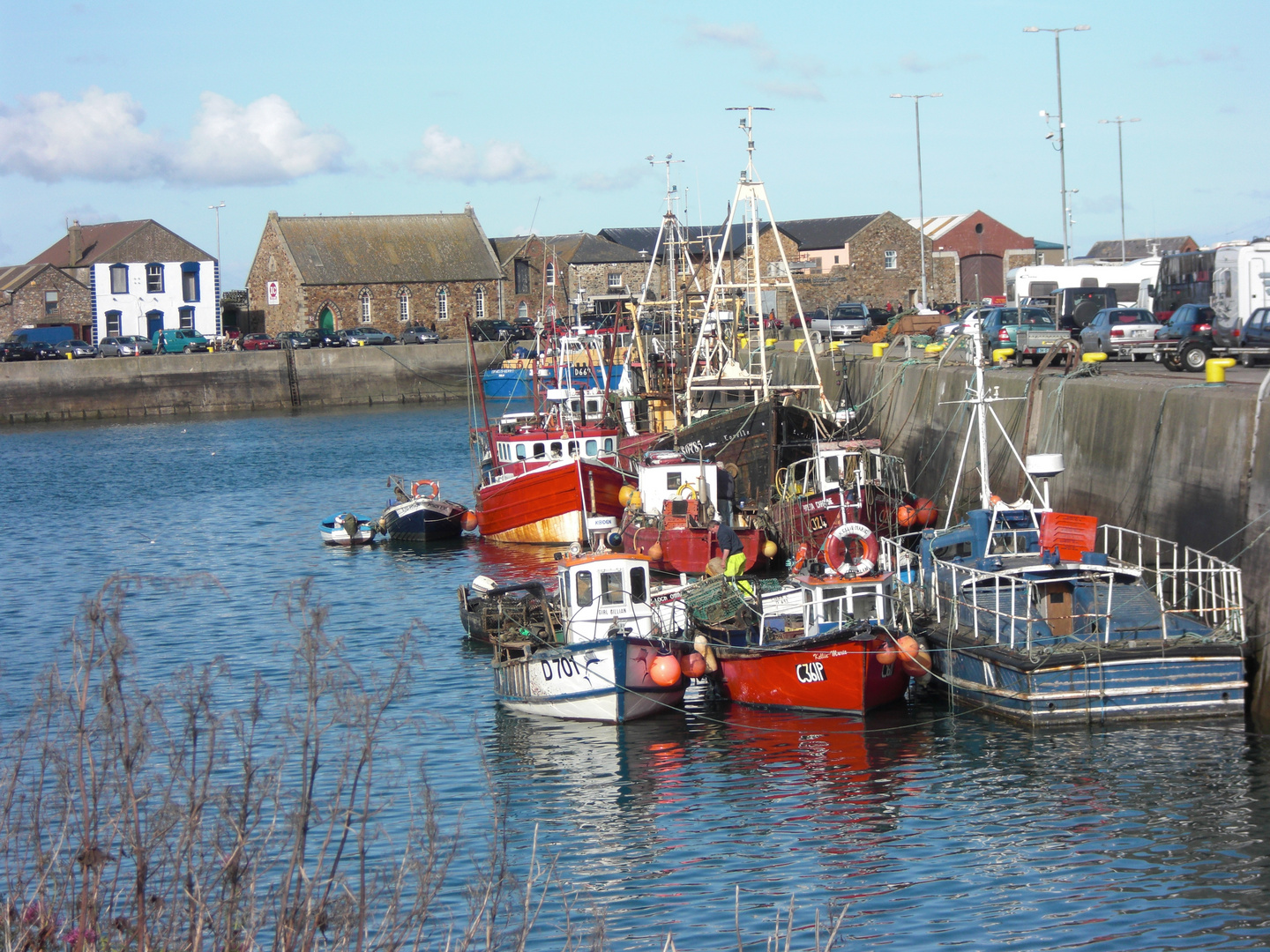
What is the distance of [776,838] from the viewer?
42.6 feet

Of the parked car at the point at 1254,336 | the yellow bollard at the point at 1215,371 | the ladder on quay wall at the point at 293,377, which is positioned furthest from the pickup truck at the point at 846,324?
the yellow bollard at the point at 1215,371

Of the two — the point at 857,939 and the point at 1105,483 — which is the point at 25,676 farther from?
the point at 1105,483

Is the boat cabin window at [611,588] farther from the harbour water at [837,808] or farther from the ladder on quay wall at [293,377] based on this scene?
the ladder on quay wall at [293,377]

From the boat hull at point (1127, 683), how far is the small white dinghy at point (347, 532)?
20748 millimetres

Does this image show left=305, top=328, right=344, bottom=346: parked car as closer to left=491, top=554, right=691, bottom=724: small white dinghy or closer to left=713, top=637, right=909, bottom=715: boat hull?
left=491, top=554, right=691, bottom=724: small white dinghy

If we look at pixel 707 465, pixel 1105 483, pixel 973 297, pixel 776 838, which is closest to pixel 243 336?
pixel 973 297

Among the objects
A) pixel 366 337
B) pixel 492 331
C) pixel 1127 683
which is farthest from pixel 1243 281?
pixel 366 337

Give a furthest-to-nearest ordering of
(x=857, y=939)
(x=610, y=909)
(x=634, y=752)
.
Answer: (x=634, y=752), (x=610, y=909), (x=857, y=939)

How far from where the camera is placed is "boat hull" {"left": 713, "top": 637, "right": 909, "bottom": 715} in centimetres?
1642

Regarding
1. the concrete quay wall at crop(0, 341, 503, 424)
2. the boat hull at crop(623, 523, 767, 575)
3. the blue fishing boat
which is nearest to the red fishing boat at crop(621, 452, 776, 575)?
the boat hull at crop(623, 523, 767, 575)

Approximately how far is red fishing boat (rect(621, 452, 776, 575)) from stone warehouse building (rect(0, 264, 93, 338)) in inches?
2565

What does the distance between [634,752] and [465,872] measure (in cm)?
445

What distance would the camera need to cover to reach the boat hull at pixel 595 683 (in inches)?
664

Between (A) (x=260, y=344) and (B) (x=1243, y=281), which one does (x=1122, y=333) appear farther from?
(A) (x=260, y=344)
